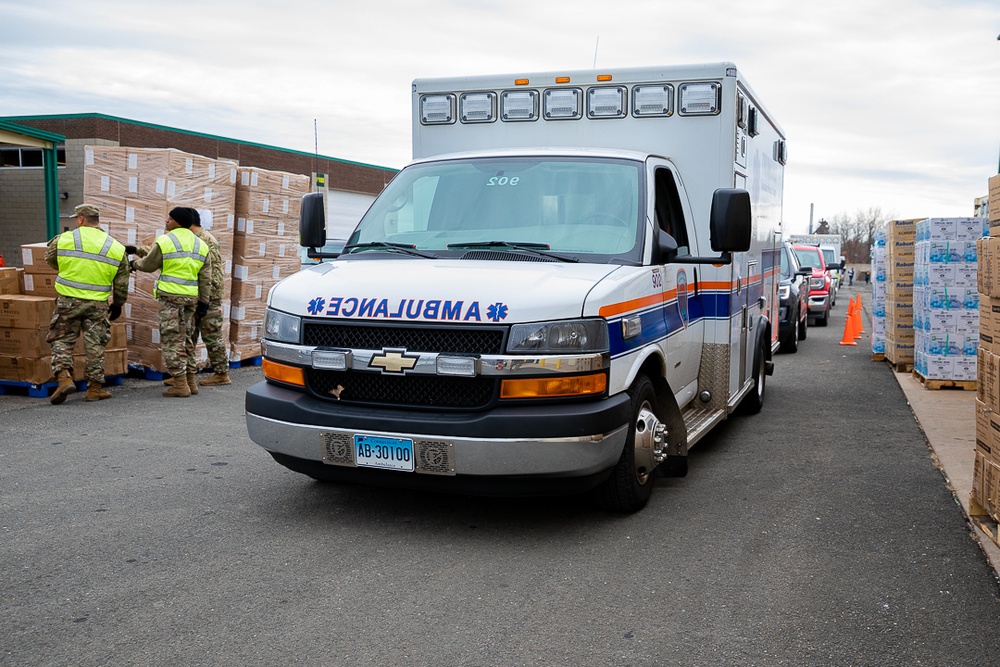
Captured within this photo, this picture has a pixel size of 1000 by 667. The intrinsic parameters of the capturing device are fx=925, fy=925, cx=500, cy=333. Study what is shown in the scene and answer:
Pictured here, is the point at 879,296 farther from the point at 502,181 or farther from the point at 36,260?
the point at 36,260

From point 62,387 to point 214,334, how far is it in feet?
6.01

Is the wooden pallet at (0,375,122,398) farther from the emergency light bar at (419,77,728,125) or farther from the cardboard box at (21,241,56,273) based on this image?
the emergency light bar at (419,77,728,125)

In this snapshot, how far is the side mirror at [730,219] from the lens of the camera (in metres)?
5.59

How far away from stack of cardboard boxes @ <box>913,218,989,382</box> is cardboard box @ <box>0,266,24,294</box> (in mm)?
10254

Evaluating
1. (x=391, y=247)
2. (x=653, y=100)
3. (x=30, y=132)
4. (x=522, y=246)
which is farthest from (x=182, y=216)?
(x=30, y=132)

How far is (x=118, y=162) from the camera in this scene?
10.6m

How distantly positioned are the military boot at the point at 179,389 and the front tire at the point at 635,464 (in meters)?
5.75

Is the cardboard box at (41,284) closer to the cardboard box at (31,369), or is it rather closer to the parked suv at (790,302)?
the cardboard box at (31,369)

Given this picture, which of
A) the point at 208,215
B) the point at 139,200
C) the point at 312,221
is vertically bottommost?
the point at 312,221

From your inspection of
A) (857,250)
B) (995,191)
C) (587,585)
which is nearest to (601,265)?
(587,585)

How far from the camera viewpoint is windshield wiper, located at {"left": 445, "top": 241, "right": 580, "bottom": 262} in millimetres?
5301

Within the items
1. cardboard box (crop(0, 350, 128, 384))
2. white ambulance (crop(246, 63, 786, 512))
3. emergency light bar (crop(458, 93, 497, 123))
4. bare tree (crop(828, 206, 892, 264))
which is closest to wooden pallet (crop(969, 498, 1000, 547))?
white ambulance (crop(246, 63, 786, 512))

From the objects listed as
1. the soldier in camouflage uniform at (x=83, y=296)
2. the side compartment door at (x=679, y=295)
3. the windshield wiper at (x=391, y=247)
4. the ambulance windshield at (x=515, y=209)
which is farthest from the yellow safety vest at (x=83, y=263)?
the side compartment door at (x=679, y=295)

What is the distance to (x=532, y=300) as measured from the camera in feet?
15.2
